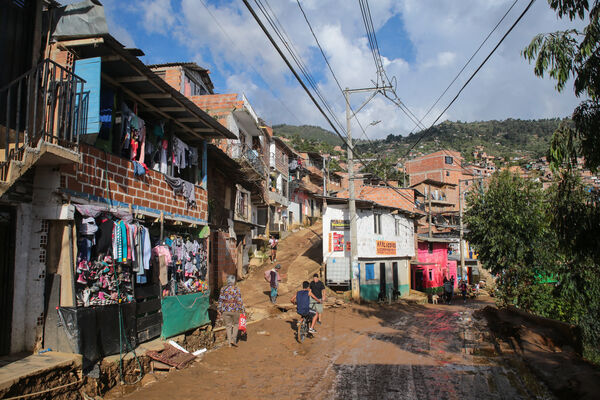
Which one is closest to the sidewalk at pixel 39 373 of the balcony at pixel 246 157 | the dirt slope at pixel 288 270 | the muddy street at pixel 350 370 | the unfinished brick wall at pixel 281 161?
the muddy street at pixel 350 370

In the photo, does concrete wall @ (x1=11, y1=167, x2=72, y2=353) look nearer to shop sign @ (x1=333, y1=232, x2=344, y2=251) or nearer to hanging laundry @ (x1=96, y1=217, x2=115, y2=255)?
hanging laundry @ (x1=96, y1=217, x2=115, y2=255)

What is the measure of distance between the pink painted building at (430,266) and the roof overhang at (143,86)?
26509 mm

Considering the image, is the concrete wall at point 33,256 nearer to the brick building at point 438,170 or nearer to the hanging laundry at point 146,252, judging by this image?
the hanging laundry at point 146,252

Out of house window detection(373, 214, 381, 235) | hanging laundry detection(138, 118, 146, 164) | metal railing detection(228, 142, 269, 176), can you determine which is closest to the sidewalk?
hanging laundry detection(138, 118, 146, 164)

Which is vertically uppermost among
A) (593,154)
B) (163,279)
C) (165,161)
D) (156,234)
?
(165,161)

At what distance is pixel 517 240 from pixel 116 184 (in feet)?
55.6

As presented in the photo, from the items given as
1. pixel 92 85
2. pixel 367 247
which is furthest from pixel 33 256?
pixel 367 247

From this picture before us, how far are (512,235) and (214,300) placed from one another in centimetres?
1350

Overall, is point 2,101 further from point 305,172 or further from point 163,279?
point 305,172

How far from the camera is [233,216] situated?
21000 millimetres

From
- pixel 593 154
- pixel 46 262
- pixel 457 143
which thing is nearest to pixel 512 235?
pixel 593 154

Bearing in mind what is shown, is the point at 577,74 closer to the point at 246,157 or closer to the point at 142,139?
the point at 142,139

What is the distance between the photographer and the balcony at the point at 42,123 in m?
5.82

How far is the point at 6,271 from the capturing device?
6.38 m
